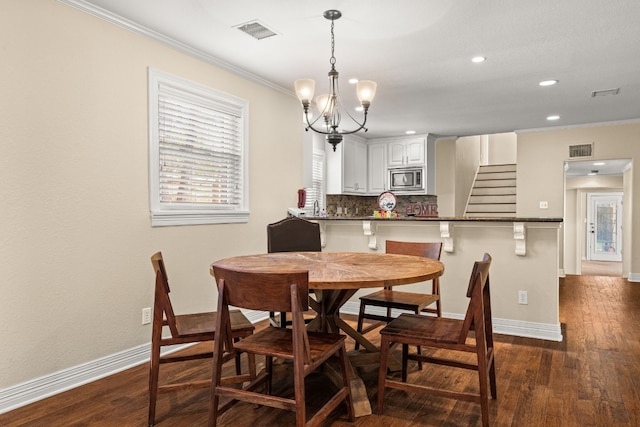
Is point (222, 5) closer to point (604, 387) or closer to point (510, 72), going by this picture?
point (510, 72)

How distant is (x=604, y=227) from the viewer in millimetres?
11961

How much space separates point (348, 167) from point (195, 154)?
397cm

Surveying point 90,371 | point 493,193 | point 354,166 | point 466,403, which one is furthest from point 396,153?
point 90,371

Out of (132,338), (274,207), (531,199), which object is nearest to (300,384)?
(132,338)

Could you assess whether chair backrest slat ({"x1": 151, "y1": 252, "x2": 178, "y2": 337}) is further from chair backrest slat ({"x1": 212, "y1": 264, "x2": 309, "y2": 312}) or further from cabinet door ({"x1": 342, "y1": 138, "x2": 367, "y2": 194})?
cabinet door ({"x1": 342, "y1": 138, "x2": 367, "y2": 194})

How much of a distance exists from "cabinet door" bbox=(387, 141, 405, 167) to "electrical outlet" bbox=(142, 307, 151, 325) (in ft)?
17.7

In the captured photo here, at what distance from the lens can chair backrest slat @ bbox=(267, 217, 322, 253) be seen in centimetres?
359

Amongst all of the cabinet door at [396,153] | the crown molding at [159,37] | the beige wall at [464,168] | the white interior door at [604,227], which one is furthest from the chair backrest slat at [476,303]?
the white interior door at [604,227]

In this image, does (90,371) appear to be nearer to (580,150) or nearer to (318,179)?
(318,179)

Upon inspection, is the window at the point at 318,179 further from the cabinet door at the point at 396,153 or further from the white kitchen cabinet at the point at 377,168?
the cabinet door at the point at 396,153

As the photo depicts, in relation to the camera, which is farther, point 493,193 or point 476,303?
point 493,193

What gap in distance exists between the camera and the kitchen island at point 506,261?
369cm

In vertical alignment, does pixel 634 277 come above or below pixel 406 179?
below

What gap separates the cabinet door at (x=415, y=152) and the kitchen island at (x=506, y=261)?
3.39m
